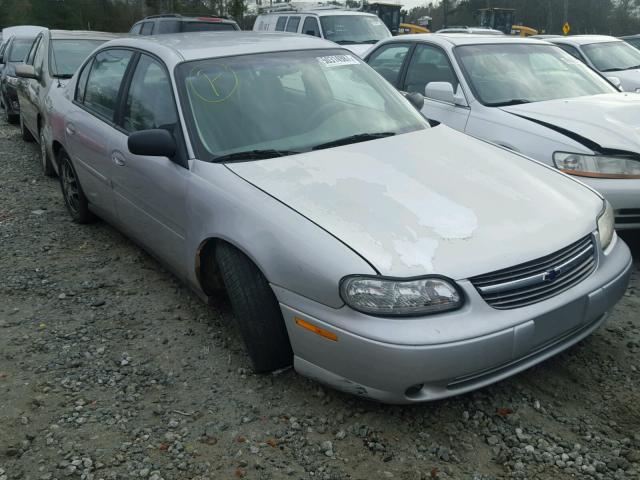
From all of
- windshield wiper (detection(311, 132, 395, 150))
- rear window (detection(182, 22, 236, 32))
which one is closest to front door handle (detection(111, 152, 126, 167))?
windshield wiper (detection(311, 132, 395, 150))

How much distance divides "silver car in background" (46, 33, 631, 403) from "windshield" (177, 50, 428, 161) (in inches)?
0.4

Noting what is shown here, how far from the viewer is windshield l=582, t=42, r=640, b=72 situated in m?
9.19

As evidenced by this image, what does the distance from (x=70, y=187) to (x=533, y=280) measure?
4115 millimetres

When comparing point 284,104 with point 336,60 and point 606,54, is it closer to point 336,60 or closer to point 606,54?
point 336,60

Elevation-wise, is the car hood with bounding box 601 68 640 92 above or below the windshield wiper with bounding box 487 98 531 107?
below

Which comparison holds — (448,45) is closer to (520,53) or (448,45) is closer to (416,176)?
(520,53)

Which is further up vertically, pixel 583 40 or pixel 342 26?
pixel 583 40

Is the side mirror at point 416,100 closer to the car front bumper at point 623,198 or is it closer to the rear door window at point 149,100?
the car front bumper at point 623,198

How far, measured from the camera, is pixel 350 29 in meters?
13.2

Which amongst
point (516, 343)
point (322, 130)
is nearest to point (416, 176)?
point (322, 130)

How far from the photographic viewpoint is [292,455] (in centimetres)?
261

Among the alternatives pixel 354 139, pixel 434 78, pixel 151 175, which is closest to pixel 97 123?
pixel 151 175

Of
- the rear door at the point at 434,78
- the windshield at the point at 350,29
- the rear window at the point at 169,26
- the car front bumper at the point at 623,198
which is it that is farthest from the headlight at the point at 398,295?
the rear window at the point at 169,26

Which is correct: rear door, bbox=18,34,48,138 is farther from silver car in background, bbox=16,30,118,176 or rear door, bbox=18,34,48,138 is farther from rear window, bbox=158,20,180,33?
rear window, bbox=158,20,180,33
